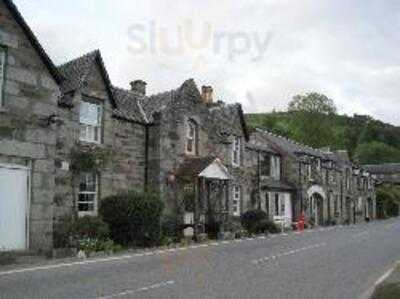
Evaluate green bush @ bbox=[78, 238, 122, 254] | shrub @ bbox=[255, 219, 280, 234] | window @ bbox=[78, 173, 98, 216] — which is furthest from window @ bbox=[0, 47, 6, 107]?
shrub @ bbox=[255, 219, 280, 234]

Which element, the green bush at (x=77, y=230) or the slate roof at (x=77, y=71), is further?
the slate roof at (x=77, y=71)

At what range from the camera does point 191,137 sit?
3155cm

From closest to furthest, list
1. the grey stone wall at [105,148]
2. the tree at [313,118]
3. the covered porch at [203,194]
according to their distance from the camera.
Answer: the grey stone wall at [105,148], the covered porch at [203,194], the tree at [313,118]

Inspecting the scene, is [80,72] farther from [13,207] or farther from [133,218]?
[13,207]

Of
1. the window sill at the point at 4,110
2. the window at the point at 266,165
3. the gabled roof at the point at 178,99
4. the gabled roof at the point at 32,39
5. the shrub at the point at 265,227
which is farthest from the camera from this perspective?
the window at the point at 266,165

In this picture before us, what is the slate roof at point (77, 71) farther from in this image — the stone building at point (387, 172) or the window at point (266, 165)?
the stone building at point (387, 172)

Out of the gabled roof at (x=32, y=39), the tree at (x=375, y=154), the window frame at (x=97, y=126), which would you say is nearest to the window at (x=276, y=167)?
the window frame at (x=97, y=126)

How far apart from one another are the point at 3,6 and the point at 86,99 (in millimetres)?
6391

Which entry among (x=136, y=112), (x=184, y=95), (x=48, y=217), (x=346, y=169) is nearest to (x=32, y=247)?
(x=48, y=217)

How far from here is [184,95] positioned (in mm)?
30906

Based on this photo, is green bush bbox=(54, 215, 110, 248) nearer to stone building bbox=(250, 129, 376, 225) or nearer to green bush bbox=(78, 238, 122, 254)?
green bush bbox=(78, 238, 122, 254)

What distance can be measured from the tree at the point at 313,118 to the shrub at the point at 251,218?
57.7 m

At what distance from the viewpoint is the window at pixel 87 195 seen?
24297 mm

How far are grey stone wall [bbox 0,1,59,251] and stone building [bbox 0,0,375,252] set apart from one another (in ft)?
0.10
